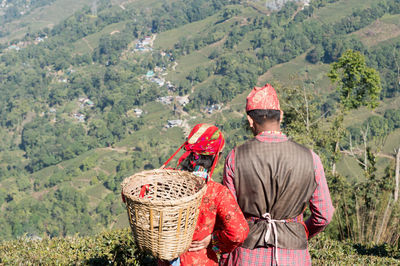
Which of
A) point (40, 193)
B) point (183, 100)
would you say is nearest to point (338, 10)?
point (183, 100)

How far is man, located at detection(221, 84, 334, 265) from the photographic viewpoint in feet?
5.72

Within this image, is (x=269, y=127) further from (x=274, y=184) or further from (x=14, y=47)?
(x=14, y=47)

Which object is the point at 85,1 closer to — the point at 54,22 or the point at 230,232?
the point at 54,22

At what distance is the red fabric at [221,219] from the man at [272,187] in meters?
0.10

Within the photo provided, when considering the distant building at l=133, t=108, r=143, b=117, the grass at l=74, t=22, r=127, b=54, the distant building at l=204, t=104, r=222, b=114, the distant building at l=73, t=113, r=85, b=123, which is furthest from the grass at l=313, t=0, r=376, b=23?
the distant building at l=73, t=113, r=85, b=123

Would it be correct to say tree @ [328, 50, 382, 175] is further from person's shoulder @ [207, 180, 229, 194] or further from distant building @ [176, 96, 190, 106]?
distant building @ [176, 96, 190, 106]

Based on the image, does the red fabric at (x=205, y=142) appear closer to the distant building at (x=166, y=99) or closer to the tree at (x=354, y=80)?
the tree at (x=354, y=80)

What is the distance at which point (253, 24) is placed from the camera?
8538 centimetres

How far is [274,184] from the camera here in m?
1.75

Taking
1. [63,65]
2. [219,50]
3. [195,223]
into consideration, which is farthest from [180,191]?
[63,65]

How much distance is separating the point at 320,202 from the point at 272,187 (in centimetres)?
25

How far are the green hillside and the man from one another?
32.5 meters

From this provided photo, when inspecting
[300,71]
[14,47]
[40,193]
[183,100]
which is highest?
[300,71]

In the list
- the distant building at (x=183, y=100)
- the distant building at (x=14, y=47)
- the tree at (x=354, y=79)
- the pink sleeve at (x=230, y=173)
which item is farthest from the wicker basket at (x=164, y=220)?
the distant building at (x=14, y=47)
